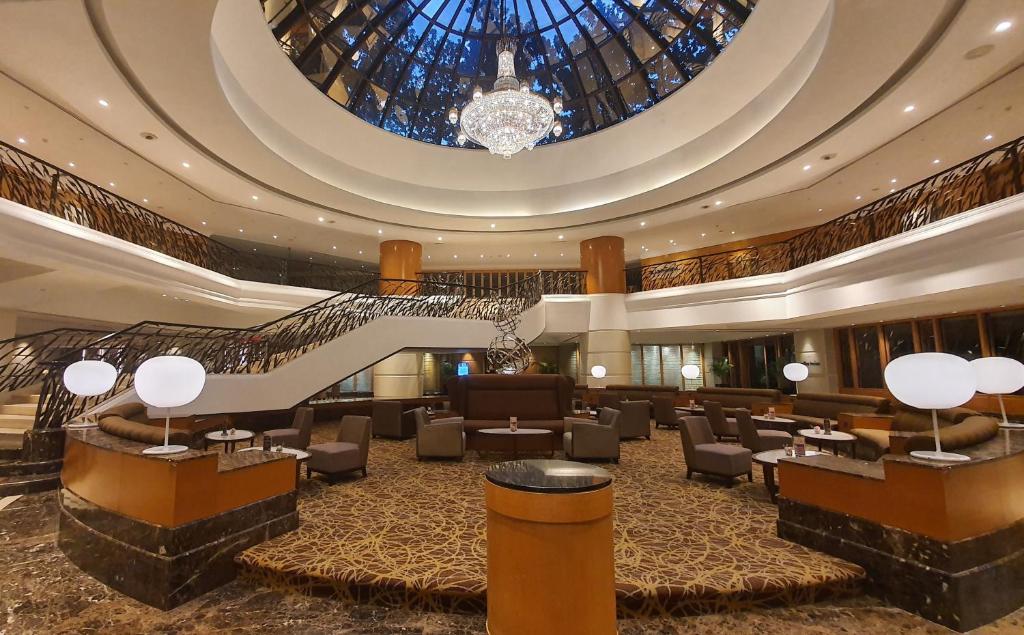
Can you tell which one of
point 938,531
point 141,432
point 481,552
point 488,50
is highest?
point 488,50

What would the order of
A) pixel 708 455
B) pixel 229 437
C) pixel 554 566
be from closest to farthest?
pixel 554 566 → pixel 708 455 → pixel 229 437

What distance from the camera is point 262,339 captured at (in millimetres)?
9633

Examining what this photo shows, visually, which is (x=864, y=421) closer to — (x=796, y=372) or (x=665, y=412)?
(x=796, y=372)

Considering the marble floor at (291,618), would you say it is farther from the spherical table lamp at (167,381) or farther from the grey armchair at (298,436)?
the grey armchair at (298,436)

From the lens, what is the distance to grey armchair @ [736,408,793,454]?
21.1ft

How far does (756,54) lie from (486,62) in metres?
7.02

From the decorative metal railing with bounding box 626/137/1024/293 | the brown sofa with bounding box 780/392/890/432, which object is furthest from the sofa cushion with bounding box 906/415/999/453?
the decorative metal railing with bounding box 626/137/1024/293

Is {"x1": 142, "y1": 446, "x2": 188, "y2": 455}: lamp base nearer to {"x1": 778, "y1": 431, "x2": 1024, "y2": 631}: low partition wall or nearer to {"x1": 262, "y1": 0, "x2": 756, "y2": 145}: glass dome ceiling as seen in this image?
{"x1": 778, "y1": 431, "x2": 1024, "y2": 631}: low partition wall

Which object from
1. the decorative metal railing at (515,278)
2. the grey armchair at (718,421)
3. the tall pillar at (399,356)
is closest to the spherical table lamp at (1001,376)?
the grey armchair at (718,421)

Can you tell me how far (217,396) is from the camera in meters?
7.43

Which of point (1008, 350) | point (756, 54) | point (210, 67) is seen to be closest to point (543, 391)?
point (210, 67)

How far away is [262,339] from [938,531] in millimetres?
10442

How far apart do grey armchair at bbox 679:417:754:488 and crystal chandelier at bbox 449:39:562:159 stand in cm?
546

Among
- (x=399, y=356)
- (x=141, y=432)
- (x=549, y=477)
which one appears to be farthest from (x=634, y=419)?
(x=141, y=432)
